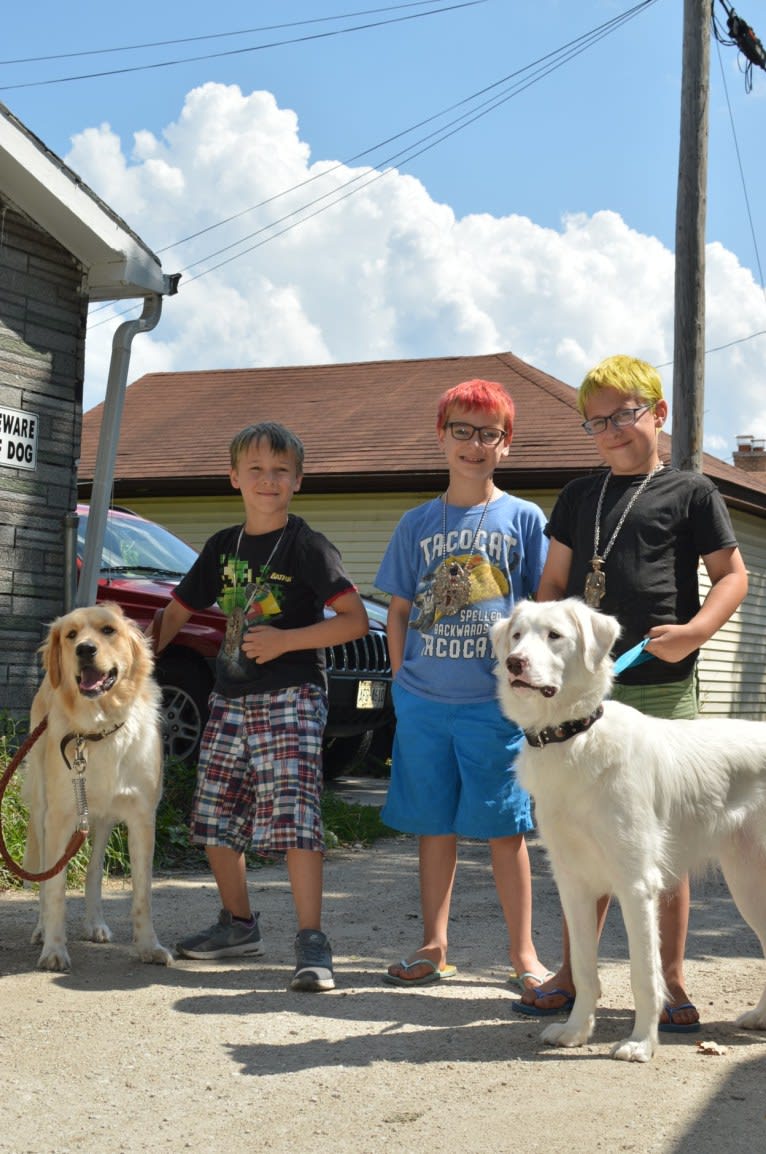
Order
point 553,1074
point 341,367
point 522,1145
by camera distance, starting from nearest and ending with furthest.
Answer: point 522,1145, point 553,1074, point 341,367

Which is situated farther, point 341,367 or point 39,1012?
point 341,367

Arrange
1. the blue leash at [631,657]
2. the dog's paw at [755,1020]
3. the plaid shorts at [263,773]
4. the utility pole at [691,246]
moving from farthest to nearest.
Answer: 1. the utility pole at [691,246]
2. the plaid shorts at [263,773]
3. the dog's paw at [755,1020]
4. the blue leash at [631,657]

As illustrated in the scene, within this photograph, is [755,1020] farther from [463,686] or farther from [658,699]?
[463,686]

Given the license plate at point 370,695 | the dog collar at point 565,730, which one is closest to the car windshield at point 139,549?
the license plate at point 370,695

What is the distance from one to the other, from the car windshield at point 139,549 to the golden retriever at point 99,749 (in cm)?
375

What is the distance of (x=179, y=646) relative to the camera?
26.3 ft

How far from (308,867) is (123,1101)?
143cm

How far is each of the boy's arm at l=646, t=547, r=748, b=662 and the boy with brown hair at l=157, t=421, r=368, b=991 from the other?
1181 millimetres

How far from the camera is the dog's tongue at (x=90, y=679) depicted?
14.9ft

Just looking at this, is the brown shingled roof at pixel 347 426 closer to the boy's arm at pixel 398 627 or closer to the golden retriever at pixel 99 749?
the boy's arm at pixel 398 627

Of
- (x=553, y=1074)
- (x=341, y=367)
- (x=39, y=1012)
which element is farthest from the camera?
(x=341, y=367)

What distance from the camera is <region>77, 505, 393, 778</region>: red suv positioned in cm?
798

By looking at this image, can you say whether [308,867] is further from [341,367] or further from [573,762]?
[341,367]

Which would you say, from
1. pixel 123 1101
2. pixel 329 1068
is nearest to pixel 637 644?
pixel 329 1068
